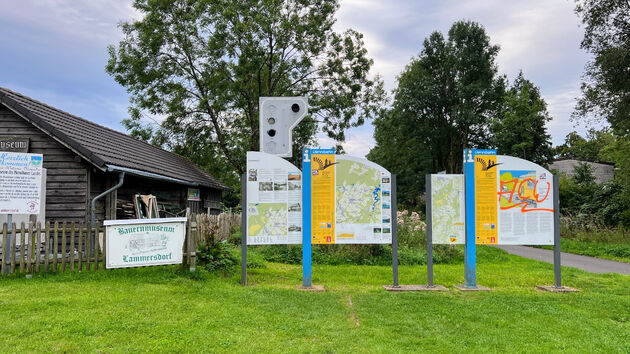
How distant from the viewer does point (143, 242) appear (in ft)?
28.0

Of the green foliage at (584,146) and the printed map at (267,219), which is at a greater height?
the green foliage at (584,146)

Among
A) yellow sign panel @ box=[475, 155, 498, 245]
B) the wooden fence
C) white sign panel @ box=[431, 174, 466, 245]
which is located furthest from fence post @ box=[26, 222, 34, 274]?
yellow sign panel @ box=[475, 155, 498, 245]

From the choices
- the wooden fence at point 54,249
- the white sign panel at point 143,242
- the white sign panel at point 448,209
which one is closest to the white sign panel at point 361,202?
the white sign panel at point 448,209

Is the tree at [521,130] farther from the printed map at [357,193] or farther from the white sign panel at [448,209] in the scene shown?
the printed map at [357,193]

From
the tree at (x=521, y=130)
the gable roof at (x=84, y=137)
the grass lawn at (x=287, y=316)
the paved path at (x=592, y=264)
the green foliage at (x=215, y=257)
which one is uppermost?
the tree at (x=521, y=130)

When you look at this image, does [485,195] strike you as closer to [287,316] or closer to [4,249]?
[287,316]

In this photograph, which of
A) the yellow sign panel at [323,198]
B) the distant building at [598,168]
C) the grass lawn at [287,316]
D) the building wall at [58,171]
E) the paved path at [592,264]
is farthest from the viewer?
the distant building at [598,168]

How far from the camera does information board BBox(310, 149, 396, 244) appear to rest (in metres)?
8.43

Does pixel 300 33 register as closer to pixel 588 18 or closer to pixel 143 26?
pixel 143 26

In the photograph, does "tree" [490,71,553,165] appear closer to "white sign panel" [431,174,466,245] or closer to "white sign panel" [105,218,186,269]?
"white sign panel" [431,174,466,245]

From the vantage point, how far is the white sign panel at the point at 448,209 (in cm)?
852

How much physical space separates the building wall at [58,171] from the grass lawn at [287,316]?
333 cm


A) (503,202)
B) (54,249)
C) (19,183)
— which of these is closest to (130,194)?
(19,183)

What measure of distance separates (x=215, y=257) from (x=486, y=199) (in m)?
6.00
